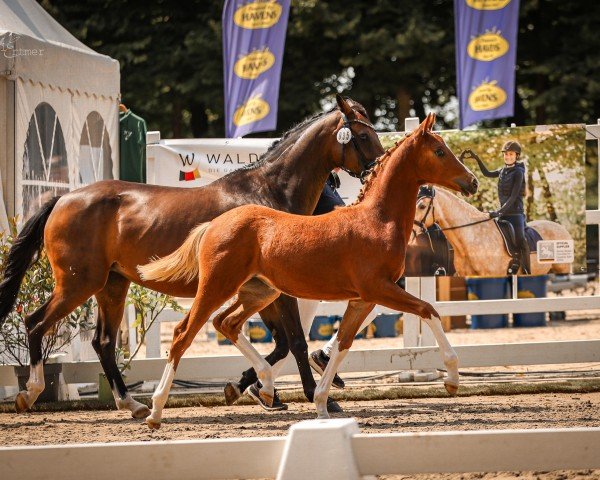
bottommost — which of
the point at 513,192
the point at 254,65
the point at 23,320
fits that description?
the point at 23,320

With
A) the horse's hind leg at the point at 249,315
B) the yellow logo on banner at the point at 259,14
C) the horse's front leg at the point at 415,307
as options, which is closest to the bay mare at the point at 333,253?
the horse's front leg at the point at 415,307

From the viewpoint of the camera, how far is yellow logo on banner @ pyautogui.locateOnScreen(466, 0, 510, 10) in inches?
482

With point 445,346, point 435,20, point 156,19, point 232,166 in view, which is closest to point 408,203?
point 445,346

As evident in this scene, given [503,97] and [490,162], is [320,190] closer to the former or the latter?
[490,162]

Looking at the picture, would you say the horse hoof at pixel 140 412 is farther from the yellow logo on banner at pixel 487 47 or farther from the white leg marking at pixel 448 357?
the yellow logo on banner at pixel 487 47

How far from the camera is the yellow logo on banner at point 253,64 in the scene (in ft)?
41.4

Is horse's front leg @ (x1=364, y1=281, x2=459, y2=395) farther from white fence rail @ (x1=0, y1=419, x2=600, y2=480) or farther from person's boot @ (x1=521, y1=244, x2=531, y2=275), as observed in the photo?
person's boot @ (x1=521, y1=244, x2=531, y2=275)

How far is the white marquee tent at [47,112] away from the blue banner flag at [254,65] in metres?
1.85

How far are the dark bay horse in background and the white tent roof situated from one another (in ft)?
5.51

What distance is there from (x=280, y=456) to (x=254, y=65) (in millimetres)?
8930

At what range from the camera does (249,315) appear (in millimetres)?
7566

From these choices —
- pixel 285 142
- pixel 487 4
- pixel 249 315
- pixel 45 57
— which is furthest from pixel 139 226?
pixel 487 4

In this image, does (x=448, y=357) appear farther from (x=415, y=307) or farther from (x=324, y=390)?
(x=324, y=390)

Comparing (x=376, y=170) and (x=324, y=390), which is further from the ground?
(x=376, y=170)
